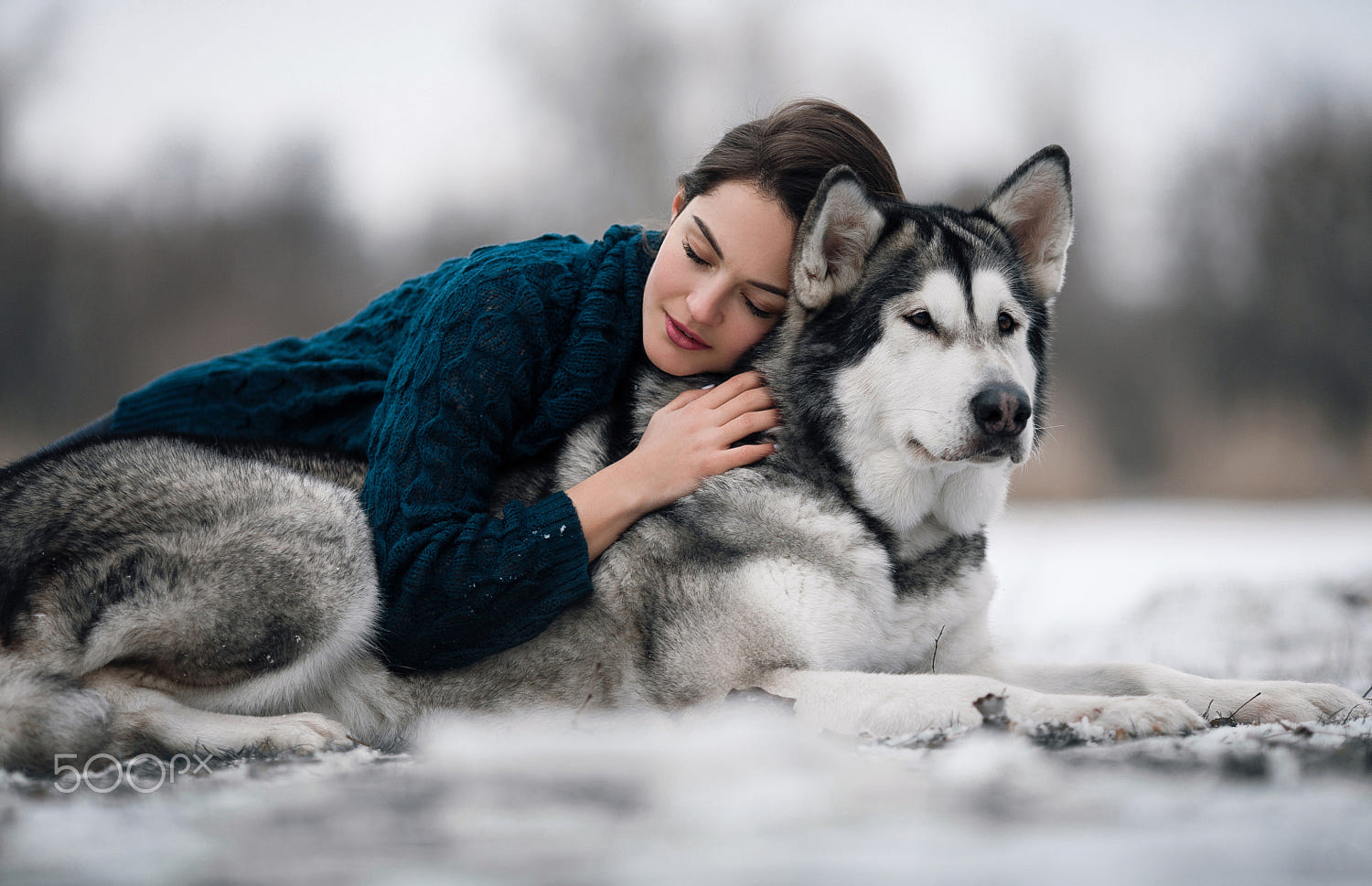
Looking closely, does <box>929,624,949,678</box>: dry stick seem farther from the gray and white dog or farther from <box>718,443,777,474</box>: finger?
<box>718,443,777,474</box>: finger

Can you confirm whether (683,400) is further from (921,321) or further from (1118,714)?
(1118,714)

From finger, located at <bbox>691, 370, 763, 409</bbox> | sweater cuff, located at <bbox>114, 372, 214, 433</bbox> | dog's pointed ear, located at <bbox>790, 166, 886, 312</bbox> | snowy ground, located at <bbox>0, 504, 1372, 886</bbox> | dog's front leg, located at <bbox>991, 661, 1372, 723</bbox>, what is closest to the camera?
snowy ground, located at <bbox>0, 504, 1372, 886</bbox>

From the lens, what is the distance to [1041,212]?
3176 mm

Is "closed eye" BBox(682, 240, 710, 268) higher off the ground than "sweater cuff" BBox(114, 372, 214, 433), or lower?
higher

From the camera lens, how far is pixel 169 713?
250cm

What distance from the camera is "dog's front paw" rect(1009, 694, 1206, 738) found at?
2.23 m

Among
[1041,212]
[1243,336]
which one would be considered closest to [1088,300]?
[1243,336]

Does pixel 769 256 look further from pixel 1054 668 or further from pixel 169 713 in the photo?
pixel 169 713

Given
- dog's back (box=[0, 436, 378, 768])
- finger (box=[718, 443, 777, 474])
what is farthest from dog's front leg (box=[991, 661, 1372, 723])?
dog's back (box=[0, 436, 378, 768])

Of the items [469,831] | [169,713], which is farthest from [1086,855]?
[169,713]

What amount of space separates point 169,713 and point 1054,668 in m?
2.66

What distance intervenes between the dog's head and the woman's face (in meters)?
0.09

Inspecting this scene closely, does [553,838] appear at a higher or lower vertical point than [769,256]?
lower

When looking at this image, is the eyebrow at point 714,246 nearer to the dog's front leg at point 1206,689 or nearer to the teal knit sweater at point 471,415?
the teal knit sweater at point 471,415
